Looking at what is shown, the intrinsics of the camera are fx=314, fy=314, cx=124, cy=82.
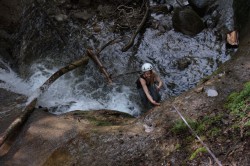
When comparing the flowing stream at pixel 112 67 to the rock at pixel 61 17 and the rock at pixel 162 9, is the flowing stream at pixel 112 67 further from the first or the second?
the rock at pixel 61 17

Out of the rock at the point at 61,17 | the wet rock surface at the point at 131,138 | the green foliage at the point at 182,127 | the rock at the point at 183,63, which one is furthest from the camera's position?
the rock at the point at 61,17

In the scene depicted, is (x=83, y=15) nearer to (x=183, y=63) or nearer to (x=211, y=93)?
(x=183, y=63)

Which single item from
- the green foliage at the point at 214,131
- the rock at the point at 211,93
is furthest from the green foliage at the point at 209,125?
the rock at the point at 211,93

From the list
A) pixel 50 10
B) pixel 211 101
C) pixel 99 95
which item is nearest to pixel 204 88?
pixel 211 101

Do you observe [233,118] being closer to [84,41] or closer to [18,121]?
[18,121]

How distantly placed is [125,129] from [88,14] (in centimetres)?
647

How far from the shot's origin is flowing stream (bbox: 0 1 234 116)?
8.52 metres

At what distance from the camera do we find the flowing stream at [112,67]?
28.0 feet

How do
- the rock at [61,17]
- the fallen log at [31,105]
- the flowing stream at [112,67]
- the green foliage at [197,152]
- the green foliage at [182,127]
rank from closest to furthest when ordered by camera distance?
the green foliage at [197,152] → the green foliage at [182,127] → the fallen log at [31,105] → the flowing stream at [112,67] → the rock at [61,17]

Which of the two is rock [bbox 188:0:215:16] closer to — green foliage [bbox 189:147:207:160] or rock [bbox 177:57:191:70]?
rock [bbox 177:57:191:70]

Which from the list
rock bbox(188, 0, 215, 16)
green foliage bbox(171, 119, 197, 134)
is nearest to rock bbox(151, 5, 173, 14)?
rock bbox(188, 0, 215, 16)

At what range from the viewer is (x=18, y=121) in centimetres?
637

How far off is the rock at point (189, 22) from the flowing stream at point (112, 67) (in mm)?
172

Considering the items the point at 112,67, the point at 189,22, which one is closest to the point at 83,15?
the point at 112,67
